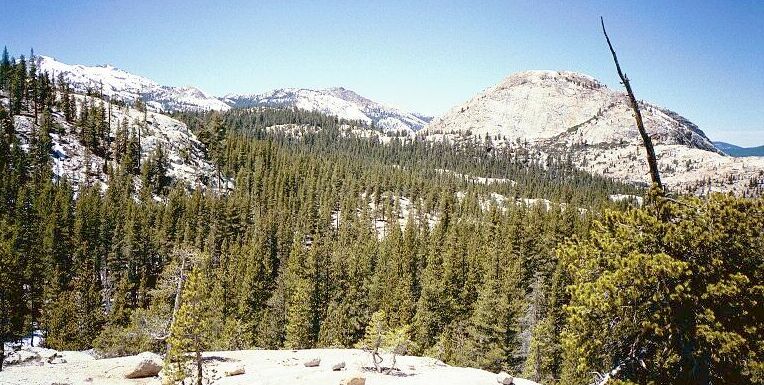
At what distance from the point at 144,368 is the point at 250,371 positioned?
7033mm

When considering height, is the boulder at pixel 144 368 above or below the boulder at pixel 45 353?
above

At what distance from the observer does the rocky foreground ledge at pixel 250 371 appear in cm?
2636

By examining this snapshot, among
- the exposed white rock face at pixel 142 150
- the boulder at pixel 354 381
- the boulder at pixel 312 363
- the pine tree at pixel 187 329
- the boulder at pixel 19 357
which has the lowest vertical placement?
the boulder at pixel 19 357

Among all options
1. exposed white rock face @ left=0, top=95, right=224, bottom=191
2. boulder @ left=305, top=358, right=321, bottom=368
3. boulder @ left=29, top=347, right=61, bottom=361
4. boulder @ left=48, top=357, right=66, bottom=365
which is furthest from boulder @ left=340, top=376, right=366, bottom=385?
exposed white rock face @ left=0, top=95, right=224, bottom=191

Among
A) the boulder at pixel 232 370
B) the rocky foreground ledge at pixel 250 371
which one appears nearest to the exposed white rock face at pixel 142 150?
the rocky foreground ledge at pixel 250 371

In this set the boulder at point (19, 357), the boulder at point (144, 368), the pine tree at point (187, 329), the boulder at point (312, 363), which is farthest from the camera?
the boulder at point (19, 357)

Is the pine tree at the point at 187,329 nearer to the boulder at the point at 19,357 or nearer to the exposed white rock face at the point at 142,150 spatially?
the boulder at the point at 19,357

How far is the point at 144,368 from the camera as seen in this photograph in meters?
29.2

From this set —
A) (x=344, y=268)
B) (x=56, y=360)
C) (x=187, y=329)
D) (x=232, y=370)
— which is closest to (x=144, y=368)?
(x=232, y=370)

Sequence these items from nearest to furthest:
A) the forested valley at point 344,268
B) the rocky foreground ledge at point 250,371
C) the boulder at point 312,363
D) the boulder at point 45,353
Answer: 1. the forested valley at point 344,268
2. the rocky foreground ledge at point 250,371
3. the boulder at point 312,363
4. the boulder at point 45,353

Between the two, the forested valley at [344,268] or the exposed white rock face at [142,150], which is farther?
the exposed white rock face at [142,150]

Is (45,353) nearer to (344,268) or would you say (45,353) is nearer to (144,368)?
(144,368)

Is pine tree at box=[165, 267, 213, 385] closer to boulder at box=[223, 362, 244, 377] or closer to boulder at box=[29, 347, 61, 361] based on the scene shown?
boulder at box=[223, 362, 244, 377]

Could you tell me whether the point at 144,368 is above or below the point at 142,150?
below
